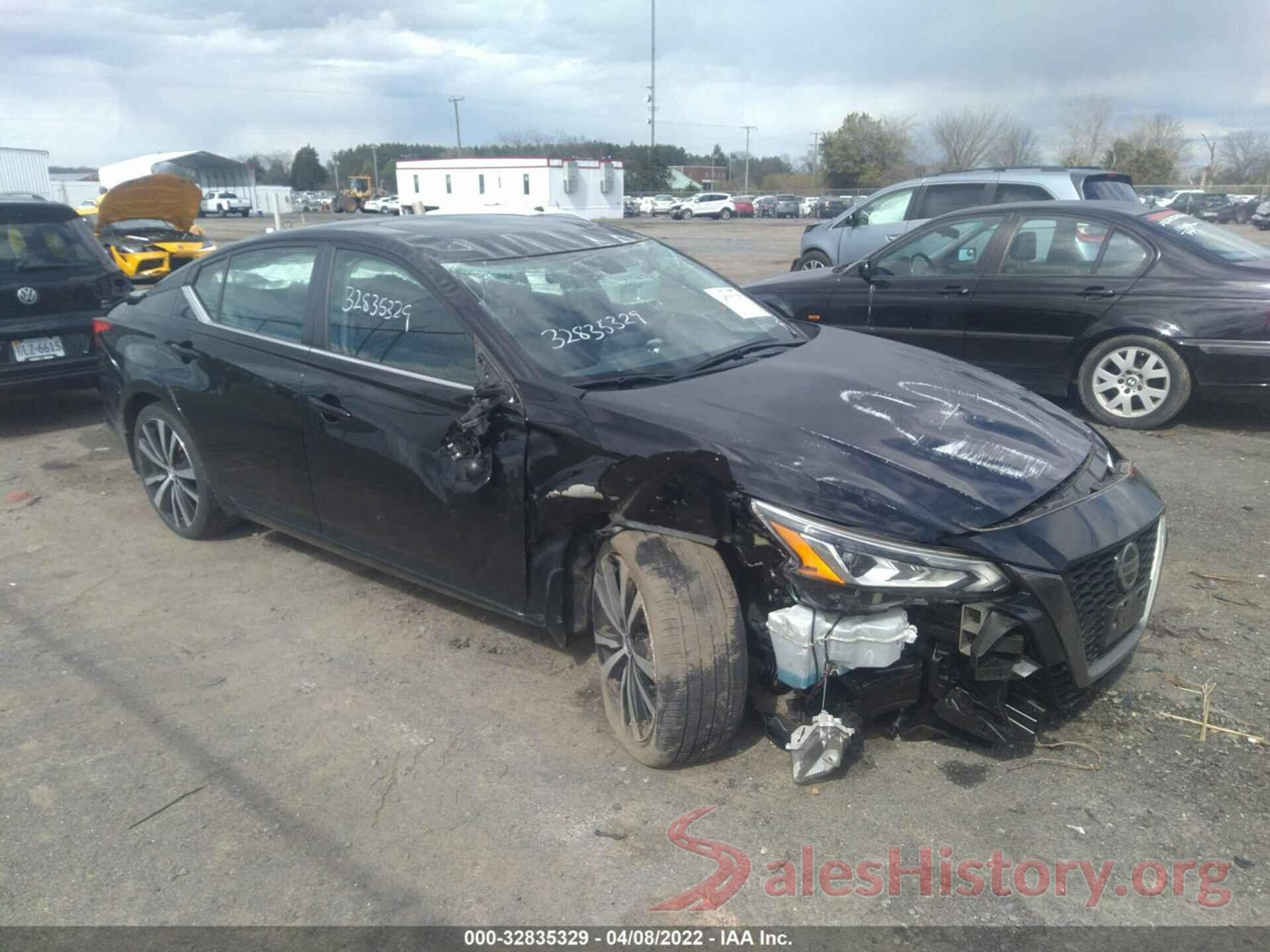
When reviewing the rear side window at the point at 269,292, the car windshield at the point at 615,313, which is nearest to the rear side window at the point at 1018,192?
the car windshield at the point at 615,313

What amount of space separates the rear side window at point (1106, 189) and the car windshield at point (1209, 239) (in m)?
3.18

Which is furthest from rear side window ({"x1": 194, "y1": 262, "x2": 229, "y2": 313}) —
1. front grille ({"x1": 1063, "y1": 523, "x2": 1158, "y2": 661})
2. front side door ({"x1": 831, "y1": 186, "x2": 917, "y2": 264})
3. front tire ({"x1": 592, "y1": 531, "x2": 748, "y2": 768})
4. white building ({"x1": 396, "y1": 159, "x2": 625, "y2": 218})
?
white building ({"x1": 396, "y1": 159, "x2": 625, "y2": 218})

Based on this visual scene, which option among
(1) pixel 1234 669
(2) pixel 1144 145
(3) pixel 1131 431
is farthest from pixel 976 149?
(1) pixel 1234 669

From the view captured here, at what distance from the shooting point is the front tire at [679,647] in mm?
2895

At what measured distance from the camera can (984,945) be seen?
2369 mm

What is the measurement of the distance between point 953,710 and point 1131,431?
4656 millimetres

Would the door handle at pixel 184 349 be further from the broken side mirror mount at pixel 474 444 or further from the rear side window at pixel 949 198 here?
the rear side window at pixel 949 198

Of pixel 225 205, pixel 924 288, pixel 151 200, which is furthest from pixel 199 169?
pixel 924 288

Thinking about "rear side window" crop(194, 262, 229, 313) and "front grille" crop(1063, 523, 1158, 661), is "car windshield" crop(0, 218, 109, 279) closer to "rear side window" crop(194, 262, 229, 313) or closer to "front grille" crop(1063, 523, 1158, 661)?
"rear side window" crop(194, 262, 229, 313)

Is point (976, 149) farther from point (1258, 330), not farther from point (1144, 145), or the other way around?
point (1258, 330)

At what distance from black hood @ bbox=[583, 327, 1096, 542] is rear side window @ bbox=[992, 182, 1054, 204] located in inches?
301

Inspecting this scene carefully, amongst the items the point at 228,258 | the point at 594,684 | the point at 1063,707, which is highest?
the point at 228,258

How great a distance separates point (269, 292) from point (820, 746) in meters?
3.20

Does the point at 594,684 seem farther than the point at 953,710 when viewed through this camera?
Yes
